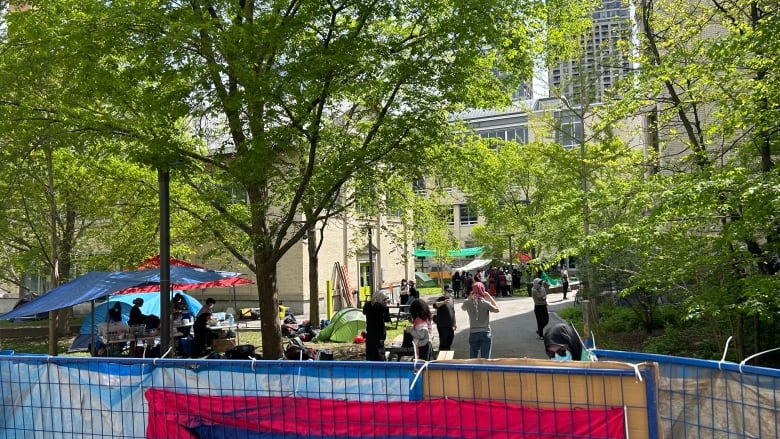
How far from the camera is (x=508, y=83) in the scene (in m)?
11.1

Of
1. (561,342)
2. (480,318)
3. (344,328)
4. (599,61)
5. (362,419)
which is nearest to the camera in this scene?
(362,419)

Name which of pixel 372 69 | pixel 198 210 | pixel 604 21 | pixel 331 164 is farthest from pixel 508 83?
pixel 198 210

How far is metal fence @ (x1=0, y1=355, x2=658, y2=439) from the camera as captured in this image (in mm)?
3248

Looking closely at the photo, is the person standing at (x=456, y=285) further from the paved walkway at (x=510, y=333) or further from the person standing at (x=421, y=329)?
the person standing at (x=421, y=329)

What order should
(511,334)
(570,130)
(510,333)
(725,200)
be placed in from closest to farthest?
(725,200) < (570,130) < (511,334) < (510,333)

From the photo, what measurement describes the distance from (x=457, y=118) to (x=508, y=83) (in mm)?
1721

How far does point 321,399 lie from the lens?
3814mm

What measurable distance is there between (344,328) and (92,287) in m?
6.62

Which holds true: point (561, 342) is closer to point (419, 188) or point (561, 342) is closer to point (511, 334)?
point (511, 334)

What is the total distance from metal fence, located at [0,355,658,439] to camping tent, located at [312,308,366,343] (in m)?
11.9

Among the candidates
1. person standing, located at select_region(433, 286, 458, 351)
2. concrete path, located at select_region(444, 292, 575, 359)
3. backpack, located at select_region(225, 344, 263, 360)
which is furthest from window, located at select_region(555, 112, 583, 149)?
backpack, located at select_region(225, 344, 263, 360)

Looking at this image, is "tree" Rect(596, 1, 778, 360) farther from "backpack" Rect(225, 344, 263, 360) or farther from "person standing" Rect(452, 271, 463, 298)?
"person standing" Rect(452, 271, 463, 298)

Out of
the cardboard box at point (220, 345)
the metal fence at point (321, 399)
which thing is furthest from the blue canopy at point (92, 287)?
the metal fence at point (321, 399)

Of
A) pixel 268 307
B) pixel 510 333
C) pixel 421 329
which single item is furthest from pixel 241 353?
pixel 510 333
